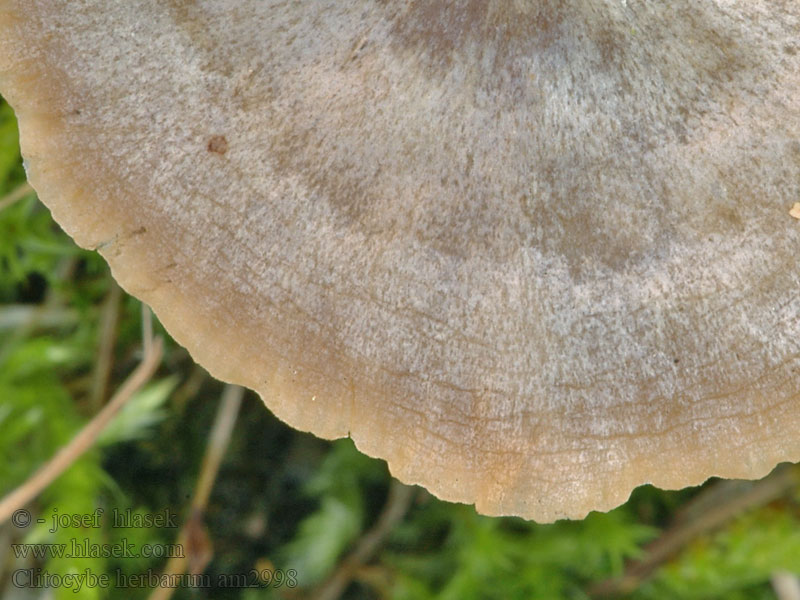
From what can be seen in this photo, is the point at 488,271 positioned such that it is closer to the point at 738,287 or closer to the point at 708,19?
the point at 738,287

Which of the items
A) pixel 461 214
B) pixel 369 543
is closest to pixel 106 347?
pixel 369 543

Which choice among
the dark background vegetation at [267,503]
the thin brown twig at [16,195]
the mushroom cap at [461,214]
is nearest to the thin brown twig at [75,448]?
the dark background vegetation at [267,503]

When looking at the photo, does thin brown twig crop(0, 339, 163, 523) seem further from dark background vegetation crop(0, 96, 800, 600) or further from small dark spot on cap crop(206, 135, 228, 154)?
small dark spot on cap crop(206, 135, 228, 154)

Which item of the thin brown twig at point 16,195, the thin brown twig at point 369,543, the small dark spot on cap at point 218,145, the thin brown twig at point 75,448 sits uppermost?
the small dark spot on cap at point 218,145

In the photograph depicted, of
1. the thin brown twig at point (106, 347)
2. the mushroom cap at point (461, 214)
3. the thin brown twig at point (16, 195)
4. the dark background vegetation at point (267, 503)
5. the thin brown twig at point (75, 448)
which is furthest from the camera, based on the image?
the thin brown twig at point (106, 347)

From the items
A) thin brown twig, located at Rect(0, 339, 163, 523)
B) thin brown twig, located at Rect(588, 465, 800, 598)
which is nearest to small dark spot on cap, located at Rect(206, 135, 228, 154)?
thin brown twig, located at Rect(0, 339, 163, 523)

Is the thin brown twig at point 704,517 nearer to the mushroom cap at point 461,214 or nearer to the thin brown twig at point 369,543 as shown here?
the thin brown twig at point 369,543

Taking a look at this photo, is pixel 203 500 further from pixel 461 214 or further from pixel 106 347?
pixel 461 214
